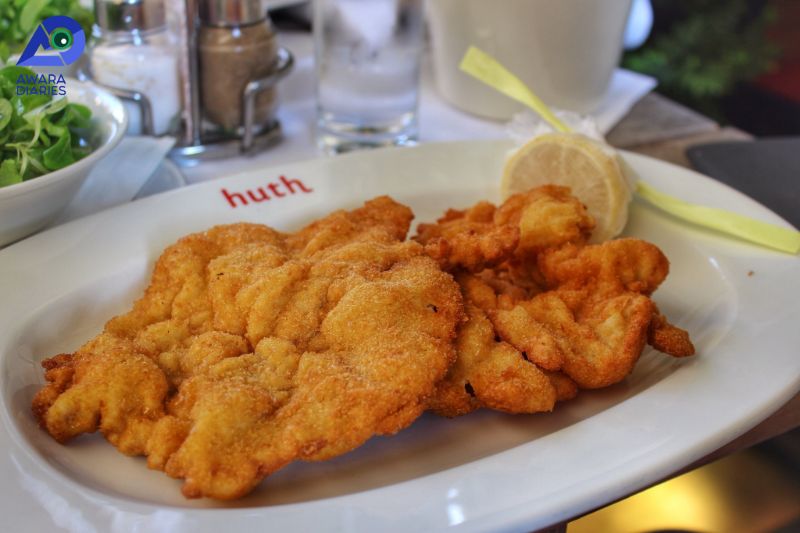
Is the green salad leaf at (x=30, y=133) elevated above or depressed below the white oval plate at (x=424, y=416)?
above

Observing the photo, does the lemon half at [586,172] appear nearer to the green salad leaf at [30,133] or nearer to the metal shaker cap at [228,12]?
the metal shaker cap at [228,12]

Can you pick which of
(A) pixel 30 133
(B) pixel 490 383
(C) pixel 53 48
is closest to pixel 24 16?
(C) pixel 53 48

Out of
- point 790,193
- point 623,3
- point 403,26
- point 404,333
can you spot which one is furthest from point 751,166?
point 404,333

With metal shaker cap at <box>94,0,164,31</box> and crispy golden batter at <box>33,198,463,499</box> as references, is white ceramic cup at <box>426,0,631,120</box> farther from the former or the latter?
crispy golden batter at <box>33,198,463,499</box>

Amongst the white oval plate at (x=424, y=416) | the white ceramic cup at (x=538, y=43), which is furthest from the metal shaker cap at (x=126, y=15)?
the white ceramic cup at (x=538, y=43)

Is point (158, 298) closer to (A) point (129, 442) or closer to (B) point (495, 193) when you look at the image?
(A) point (129, 442)

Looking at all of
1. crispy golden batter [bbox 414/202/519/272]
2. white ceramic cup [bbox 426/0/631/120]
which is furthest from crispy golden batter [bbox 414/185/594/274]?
white ceramic cup [bbox 426/0/631/120]
